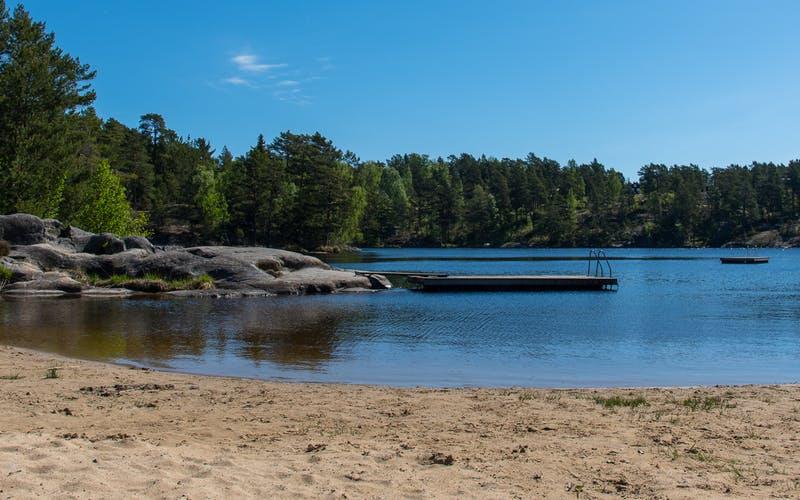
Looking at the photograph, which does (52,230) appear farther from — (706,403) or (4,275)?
(706,403)

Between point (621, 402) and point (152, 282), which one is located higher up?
point (152, 282)

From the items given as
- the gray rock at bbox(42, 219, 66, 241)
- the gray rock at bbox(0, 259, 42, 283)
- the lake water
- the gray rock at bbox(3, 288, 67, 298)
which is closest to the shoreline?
the lake water

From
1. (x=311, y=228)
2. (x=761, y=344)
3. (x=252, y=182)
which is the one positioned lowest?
(x=761, y=344)

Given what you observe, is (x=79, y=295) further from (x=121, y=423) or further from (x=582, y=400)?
(x=582, y=400)

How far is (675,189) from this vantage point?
15375 centimetres

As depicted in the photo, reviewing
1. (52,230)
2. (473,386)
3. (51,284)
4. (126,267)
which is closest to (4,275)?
(51,284)

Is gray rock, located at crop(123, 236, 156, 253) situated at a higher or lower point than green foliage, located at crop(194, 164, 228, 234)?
lower

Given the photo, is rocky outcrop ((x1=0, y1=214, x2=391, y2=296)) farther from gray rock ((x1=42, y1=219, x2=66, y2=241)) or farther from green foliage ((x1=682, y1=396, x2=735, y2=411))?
green foliage ((x1=682, y1=396, x2=735, y2=411))

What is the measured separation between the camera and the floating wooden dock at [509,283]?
138 feet

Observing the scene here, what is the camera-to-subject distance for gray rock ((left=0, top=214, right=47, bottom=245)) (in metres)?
35.8

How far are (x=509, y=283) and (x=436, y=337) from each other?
21.9m

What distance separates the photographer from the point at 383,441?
865 centimetres

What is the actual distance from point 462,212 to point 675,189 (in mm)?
50299

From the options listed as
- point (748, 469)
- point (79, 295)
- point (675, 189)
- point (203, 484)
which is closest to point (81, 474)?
point (203, 484)
